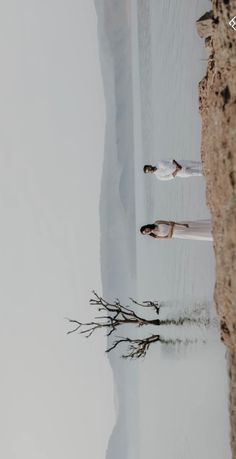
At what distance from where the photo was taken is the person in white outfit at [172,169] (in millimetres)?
7117

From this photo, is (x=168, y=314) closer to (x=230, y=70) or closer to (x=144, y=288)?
(x=144, y=288)

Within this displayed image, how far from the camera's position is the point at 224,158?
4.86 m

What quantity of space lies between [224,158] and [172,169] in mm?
2306

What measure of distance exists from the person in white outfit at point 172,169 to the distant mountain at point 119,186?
10.3m

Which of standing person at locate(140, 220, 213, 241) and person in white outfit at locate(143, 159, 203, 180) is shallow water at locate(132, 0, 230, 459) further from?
standing person at locate(140, 220, 213, 241)

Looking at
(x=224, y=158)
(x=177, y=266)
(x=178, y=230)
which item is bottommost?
(x=177, y=266)

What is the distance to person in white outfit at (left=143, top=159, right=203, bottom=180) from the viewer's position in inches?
280

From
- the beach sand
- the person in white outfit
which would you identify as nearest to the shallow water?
the person in white outfit

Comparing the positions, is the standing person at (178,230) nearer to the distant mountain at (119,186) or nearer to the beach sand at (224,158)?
the beach sand at (224,158)

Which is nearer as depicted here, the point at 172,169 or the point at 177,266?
the point at 172,169

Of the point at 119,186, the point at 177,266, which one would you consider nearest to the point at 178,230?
the point at 177,266

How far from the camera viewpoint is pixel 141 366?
1597 cm

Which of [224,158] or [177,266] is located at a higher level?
[224,158]

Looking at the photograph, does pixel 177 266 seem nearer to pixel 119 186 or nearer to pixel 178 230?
pixel 178 230
